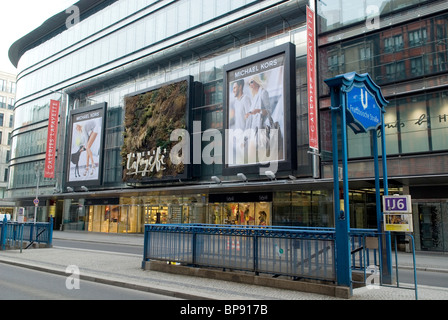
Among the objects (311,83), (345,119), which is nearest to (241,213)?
(311,83)

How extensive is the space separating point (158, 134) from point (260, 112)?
10970 millimetres

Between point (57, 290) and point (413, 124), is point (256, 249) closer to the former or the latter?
point (57, 290)

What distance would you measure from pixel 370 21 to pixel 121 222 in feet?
96.3

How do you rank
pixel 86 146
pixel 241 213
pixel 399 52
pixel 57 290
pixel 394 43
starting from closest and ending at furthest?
pixel 57 290 < pixel 399 52 < pixel 394 43 < pixel 241 213 < pixel 86 146

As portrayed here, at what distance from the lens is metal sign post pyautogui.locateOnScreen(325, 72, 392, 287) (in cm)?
840

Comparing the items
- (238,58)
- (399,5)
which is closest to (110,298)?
(399,5)

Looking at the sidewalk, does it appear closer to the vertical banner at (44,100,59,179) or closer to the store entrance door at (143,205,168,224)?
the store entrance door at (143,205,168,224)

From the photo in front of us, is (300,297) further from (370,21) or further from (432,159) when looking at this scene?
(370,21)

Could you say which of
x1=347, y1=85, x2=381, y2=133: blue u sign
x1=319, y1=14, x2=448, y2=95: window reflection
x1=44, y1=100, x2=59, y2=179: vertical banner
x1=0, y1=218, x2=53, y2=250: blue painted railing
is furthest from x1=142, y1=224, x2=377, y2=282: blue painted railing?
x1=44, y1=100, x2=59, y2=179: vertical banner

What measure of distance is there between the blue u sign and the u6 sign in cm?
199

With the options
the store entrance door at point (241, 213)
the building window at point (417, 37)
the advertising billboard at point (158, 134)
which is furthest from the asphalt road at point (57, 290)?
the advertising billboard at point (158, 134)

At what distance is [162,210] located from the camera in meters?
36.4

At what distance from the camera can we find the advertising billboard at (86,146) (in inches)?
1633

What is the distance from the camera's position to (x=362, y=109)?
32.0 feet
